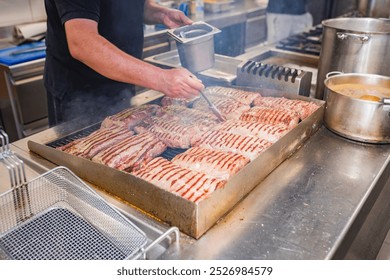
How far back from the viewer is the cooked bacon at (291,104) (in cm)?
185

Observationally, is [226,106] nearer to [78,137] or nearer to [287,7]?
[78,137]

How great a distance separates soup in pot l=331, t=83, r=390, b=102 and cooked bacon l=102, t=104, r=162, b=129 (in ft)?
3.19

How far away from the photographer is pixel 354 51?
2047 millimetres

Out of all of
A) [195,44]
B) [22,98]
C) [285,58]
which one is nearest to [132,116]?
[195,44]

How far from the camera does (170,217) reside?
1232 mm

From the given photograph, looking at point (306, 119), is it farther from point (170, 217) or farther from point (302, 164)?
point (170, 217)

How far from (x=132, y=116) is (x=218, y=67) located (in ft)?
3.14

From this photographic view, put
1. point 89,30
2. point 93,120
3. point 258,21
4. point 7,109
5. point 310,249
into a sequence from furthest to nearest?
point 258,21, point 7,109, point 93,120, point 89,30, point 310,249

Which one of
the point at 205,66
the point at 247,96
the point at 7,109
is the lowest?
the point at 7,109

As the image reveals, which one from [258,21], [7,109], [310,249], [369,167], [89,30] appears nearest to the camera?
[310,249]

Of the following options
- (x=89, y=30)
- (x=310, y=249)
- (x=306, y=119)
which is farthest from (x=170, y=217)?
(x=89, y=30)

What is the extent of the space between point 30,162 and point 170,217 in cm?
74

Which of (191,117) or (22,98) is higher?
(191,117)

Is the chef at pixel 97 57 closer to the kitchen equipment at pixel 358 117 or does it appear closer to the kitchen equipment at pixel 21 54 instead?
the kitchen equipment at pixel 358 117
